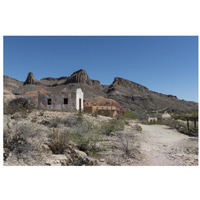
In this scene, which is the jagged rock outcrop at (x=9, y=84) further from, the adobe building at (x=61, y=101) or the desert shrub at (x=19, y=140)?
the desert shrub at (x=19, y=140)

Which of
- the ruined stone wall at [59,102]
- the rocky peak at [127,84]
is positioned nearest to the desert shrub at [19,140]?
the ruined stone wall at [59,102]

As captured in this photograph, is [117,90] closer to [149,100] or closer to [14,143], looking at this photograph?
[149,100]

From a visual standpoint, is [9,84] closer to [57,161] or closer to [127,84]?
[127,84]

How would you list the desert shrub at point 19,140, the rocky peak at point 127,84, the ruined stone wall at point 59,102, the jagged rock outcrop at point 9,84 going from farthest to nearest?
the rocky peak at point 127,84 → the jagged rock outcrop at point 9,84 → the ruined stone wall at point 59,102 → the desert shrub at point 19,140

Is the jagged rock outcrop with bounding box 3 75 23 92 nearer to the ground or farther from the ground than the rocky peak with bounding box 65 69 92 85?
nearer to the ground

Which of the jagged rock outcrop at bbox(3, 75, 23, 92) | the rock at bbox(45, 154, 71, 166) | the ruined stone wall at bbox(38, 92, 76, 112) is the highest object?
the jagged rock outcrop at bbox(3, 75, 23, 92)

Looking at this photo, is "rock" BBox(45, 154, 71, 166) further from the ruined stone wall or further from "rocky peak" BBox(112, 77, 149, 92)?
"rocky peak" BBox(112, 77, 149, 92)

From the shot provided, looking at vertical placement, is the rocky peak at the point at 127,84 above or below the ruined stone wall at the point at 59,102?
above

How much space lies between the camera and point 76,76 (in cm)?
7519

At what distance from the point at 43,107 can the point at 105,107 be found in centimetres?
793

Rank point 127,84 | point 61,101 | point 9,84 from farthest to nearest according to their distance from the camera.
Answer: point 127,84 < point 9,84 < point 61,101

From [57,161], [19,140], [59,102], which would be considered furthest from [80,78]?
[57,161]

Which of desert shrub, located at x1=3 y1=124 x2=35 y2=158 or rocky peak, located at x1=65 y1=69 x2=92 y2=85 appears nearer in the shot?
desert shrub, located at x1=3 y1=124 x2=35 y2=158

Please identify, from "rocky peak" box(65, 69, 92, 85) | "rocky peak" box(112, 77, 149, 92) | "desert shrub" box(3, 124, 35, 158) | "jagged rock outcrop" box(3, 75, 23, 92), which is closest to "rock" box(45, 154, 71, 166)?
"desert shrub" box(3, 124, 35, 158)
